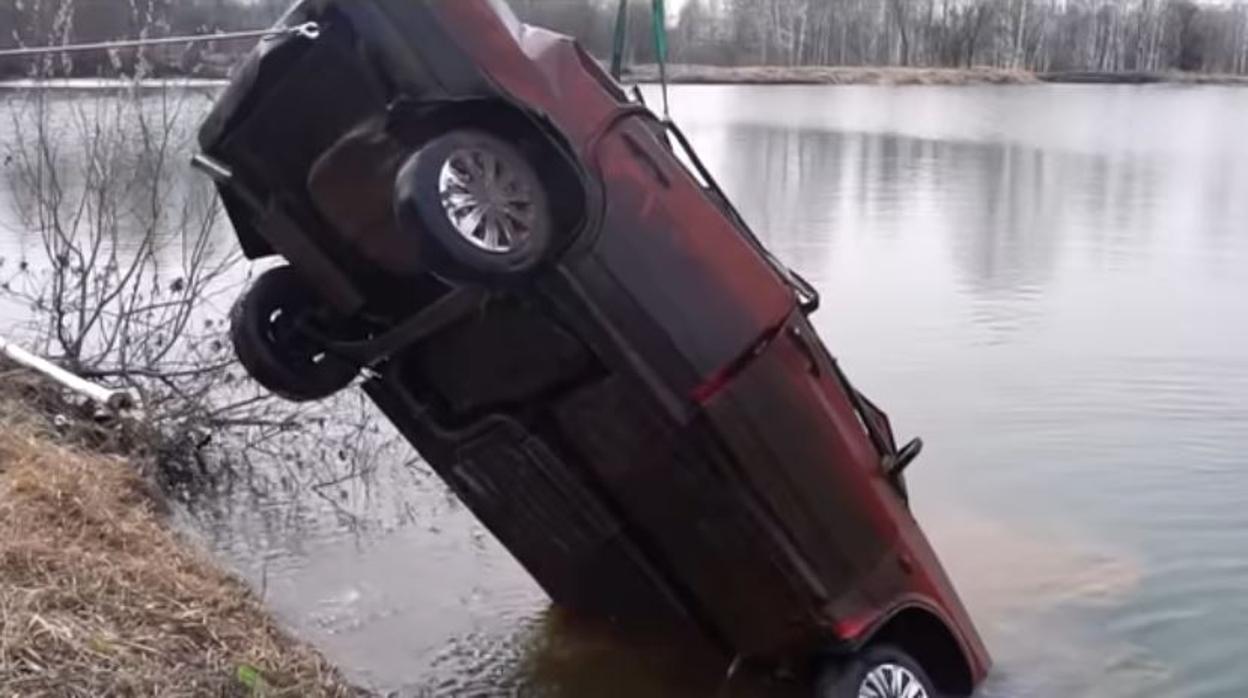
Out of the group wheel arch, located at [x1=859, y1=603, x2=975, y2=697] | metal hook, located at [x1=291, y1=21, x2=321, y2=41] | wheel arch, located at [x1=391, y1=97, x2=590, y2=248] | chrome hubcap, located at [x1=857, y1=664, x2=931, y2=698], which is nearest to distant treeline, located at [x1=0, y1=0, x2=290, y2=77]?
metal hook, located at [x1=291, y1=21, x2=321, y2=41]

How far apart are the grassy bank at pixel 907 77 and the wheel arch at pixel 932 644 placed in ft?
198

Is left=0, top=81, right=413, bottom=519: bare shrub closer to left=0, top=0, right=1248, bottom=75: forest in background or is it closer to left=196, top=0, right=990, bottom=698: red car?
left=196, top=0, right=990, bottom=698: red car

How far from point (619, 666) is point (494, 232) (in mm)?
2411

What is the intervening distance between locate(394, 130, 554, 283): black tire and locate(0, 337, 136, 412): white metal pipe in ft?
13.2

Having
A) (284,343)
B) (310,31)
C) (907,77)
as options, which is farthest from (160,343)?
(907,77)

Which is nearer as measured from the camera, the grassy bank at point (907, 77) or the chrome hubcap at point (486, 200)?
the chrome hubcap at point (486, 200)

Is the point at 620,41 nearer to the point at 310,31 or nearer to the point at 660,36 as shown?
the point at 660,36

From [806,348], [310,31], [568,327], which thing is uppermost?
[310,31]

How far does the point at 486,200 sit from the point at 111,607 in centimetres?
184

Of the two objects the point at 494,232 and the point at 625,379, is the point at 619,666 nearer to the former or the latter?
the point at 625,379

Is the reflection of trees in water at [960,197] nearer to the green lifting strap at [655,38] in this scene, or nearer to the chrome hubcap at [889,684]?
the green lifting strap at [655,38]

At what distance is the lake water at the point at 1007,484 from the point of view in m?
6.12

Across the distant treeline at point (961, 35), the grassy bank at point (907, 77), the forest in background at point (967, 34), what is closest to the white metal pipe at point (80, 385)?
the grassy bank at point (907, 77)

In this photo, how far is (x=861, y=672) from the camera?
16.4 feet
